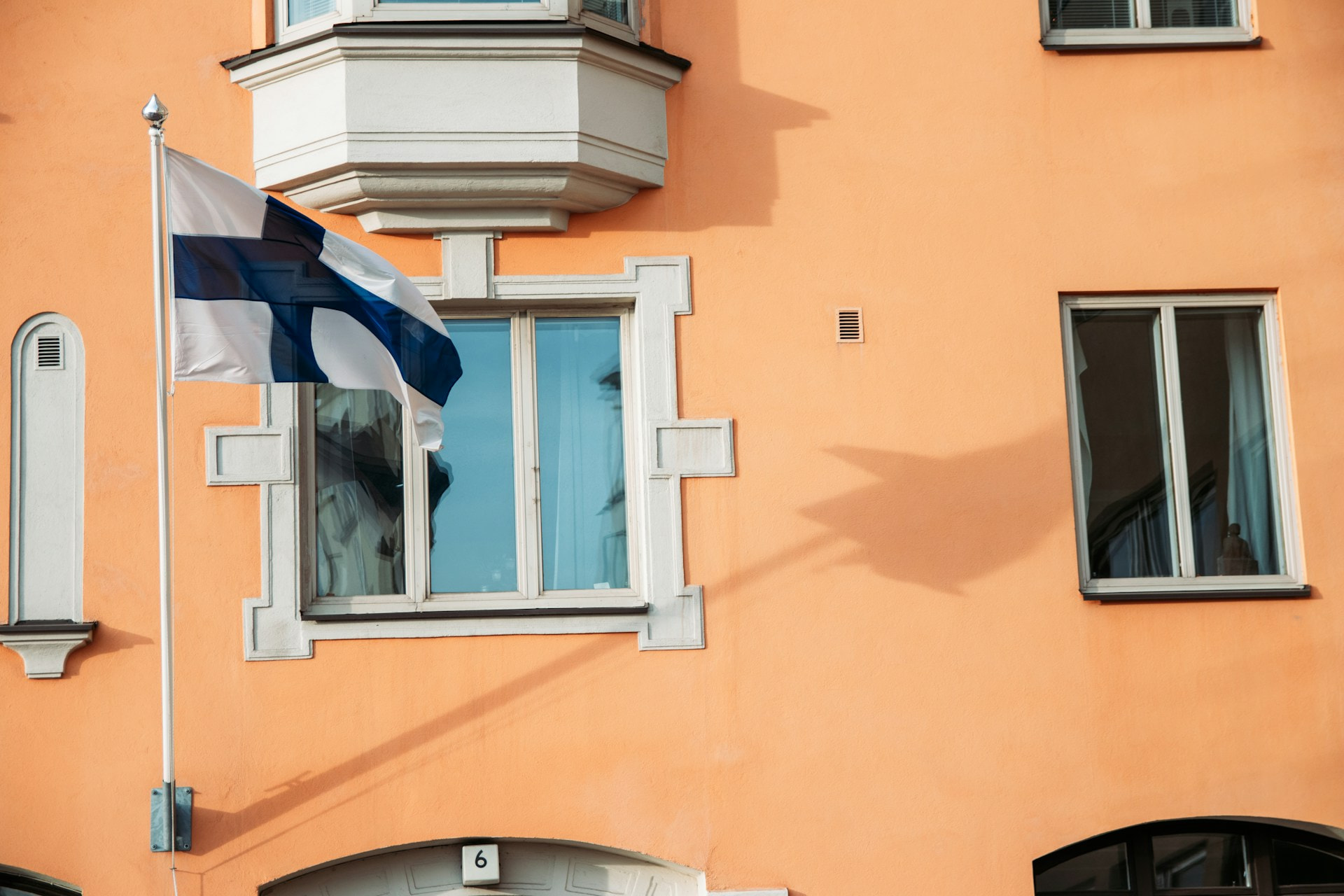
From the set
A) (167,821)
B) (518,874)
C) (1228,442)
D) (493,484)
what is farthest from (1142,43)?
(167,821)

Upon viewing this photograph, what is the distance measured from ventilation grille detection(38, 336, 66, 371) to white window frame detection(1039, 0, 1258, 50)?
554 cm

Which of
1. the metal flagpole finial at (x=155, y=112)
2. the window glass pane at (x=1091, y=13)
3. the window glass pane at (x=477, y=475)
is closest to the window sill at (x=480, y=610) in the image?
the window glass pane at (x=477, y=475)

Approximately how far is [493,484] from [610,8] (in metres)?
2.66

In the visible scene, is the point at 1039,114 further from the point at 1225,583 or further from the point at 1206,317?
the point at 1225,583

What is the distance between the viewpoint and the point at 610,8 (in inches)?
317

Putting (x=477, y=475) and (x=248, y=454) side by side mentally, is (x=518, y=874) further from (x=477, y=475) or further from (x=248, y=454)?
(x=248, y=454)

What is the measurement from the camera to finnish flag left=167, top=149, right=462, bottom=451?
651 centimetres

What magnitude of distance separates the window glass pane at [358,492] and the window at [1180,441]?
3652mm

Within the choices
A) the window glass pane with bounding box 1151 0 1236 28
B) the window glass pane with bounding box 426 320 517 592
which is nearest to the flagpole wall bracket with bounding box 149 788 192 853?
the window glass pane with bounding box 426 320 517 592

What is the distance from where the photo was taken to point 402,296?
695 centimetres

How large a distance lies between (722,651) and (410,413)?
205 cm

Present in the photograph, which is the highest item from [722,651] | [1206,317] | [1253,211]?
[1253,211]

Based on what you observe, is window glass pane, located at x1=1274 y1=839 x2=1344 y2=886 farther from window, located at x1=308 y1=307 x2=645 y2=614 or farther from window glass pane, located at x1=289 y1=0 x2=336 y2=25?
window glass pane, located at x1=289 y1=0 x2=336 y2=25

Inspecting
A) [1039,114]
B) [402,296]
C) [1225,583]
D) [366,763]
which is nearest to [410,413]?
[402,296]
